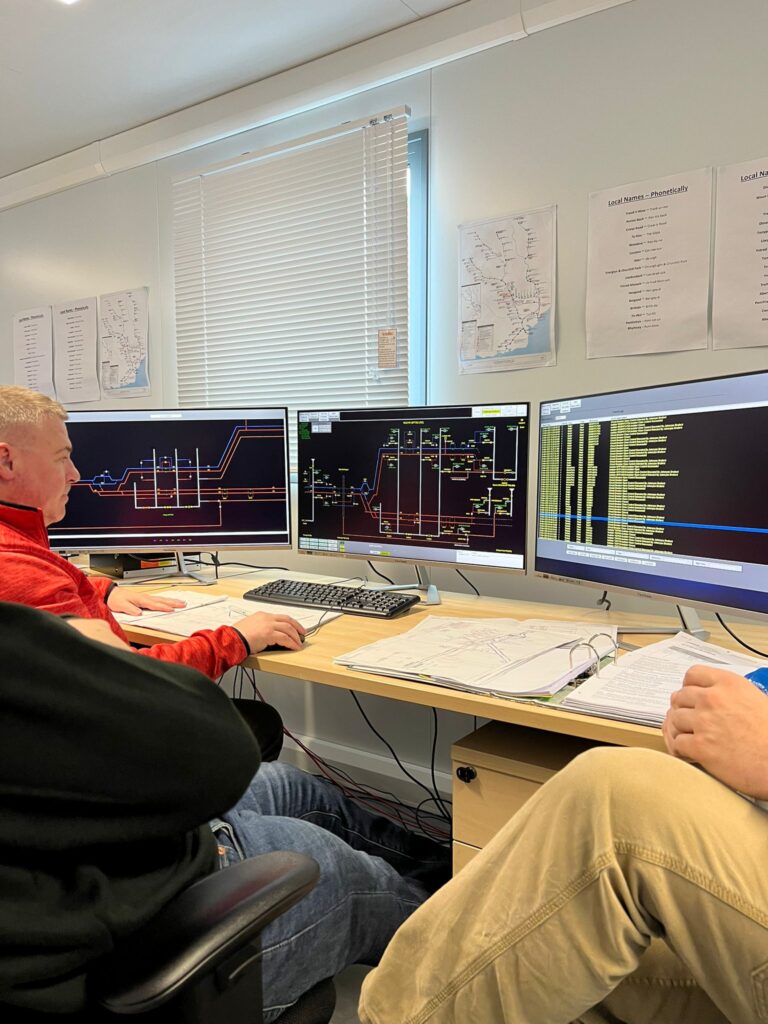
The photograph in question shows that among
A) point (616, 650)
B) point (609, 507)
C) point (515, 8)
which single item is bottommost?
point (616, 650)

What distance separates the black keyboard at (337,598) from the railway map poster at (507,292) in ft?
2.65

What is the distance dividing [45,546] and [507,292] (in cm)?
146

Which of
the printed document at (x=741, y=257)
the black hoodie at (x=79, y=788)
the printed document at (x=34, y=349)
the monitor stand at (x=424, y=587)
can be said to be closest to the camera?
the black hoodie at (x=79, y=788)

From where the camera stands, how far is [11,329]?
3.60m

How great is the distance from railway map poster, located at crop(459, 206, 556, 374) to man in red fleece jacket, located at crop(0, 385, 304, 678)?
1.09m

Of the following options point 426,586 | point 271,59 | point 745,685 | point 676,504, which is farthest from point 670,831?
point 271,59

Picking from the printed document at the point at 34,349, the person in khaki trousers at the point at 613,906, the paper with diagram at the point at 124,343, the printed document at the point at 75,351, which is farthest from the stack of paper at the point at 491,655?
the printed document at the point at 34,349

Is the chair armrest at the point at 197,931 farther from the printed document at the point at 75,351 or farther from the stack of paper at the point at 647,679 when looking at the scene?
the printed document at the point at 75,351

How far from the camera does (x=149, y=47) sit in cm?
243

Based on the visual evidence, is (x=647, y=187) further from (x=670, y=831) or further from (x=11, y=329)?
(x=11, y=329)

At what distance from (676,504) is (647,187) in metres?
0.96

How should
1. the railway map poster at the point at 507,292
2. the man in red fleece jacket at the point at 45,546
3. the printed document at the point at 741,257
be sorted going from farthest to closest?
the railway map poster at the point at 507,292 → the printed document at the point at 741,257 → the man in red fleece jacket at the point at 45,546

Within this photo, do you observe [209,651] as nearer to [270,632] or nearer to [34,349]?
A: [270,632]

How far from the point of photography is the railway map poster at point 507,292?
6.76ft
